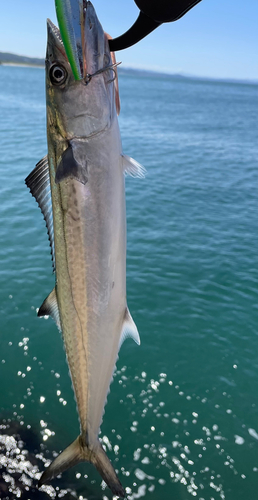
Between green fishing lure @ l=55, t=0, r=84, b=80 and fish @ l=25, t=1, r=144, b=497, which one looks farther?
fish @ l=25, t=1, r=144, b=497

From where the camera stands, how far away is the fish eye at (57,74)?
8.02 ft

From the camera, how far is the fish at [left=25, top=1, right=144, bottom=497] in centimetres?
246

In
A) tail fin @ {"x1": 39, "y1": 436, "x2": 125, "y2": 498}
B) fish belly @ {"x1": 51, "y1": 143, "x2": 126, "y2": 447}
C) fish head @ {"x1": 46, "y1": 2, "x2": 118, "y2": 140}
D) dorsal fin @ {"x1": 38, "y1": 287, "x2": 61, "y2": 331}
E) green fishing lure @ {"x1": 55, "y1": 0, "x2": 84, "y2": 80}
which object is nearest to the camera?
green fishing lure @ {"x1": 55, "y1": 0, "x2": 84, "y2": 80}

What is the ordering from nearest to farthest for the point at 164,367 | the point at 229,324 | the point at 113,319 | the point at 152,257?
the point at 113,319, the point at 164,367, the point at 229,324, the point at 152,257

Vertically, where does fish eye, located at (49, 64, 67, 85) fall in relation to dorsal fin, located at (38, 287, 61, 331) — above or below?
above

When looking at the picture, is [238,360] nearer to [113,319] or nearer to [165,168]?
[113,319]

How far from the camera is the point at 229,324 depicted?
945cm

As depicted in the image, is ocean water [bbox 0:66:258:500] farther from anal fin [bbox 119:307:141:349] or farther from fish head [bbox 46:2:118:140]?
fish head [bbox 46:2:118:140]

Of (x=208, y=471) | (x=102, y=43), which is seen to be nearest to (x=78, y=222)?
(x=102, y=43)

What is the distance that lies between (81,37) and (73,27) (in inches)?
4.7

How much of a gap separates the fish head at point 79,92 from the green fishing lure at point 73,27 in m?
0.10

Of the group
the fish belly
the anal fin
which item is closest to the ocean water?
the fish belly

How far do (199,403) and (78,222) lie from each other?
229 inches

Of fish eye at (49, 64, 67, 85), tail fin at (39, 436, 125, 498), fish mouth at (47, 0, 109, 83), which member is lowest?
tail fin at (39, 436, 125, 498)
